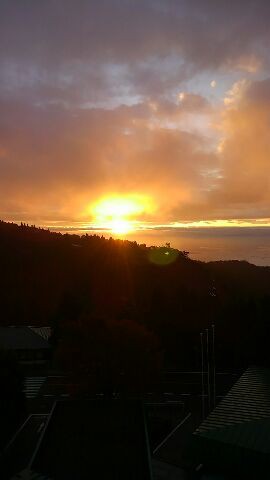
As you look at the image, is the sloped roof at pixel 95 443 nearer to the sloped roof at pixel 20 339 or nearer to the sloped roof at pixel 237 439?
A: the sloped roof at pixel 237 439

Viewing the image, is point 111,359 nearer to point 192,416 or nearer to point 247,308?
point 192,416

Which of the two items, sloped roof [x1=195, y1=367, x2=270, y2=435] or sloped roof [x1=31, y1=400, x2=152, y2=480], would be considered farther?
sloped roof [x1=195, y1=367, x2=270, y2=435]

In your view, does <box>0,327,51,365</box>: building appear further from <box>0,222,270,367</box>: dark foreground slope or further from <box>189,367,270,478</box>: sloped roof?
<box>189,367,270,478</box>: sloped roof

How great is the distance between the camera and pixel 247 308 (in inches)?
1406

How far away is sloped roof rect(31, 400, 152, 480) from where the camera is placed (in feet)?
44.3

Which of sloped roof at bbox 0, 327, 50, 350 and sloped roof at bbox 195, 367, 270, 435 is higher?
sloped roof at bbox 195, 367, 270, 435

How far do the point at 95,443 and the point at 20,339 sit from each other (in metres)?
19.0

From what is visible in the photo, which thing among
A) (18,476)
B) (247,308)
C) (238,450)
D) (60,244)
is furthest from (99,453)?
(60,244)

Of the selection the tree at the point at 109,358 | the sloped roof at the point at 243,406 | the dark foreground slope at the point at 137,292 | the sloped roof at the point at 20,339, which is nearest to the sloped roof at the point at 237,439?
the sloped roof at the point at 243,406

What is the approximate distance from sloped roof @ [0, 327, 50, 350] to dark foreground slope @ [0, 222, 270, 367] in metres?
1.71

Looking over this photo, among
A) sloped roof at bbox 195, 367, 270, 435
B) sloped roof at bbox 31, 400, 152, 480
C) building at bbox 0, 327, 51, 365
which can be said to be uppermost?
sloped roof at bbox 195, 367, 270, 435

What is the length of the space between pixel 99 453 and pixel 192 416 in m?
7.81

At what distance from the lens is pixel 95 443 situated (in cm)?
1507

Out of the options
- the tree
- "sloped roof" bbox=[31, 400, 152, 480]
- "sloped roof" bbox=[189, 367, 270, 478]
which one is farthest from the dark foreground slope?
"sloped roof" bbox=[189, 367, 270, 478]
